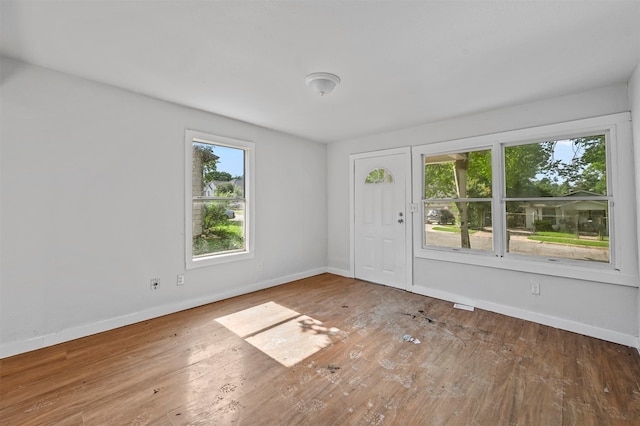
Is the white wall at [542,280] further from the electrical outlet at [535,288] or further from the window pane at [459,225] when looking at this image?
the window pane at [459,225]

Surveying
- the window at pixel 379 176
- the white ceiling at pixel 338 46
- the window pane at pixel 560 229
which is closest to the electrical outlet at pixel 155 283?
the white ceiling at pixel 338 46

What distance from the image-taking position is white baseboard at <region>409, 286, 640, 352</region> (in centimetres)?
258

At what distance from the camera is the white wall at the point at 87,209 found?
2336mm

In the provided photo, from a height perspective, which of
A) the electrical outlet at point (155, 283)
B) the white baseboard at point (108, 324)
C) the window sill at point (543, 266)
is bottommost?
the white baseboard at point (108, 324)

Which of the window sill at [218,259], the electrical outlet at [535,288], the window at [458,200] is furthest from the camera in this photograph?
the window at [458,200]

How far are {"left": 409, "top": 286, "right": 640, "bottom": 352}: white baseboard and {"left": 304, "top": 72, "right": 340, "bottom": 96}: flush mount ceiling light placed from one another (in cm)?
300

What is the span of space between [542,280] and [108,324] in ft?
15.1

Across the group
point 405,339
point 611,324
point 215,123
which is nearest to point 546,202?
point 611,324

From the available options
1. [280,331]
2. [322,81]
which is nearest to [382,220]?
[280,331]

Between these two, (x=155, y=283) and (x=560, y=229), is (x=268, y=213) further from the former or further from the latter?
(x=560, y=229)

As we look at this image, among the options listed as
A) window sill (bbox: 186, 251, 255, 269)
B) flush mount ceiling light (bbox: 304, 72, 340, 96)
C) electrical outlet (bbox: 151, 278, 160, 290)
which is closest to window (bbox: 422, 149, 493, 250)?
flush mount ceiling light (bbox: 304, 72, 340, 96)

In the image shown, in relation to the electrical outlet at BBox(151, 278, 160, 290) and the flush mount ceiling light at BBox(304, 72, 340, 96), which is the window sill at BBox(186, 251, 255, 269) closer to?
the electrical outlet at BBox(151, 278, 160, 290)

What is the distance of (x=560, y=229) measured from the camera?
3.02 metres

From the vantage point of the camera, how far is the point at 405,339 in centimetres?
264
